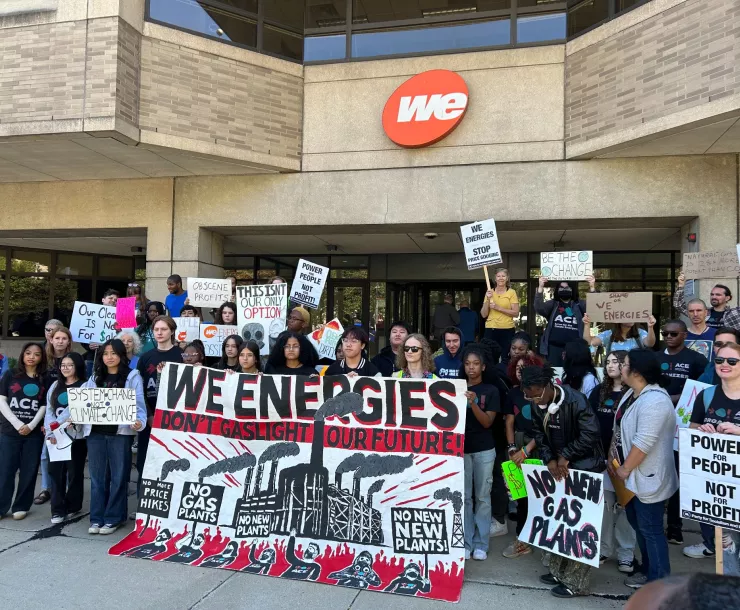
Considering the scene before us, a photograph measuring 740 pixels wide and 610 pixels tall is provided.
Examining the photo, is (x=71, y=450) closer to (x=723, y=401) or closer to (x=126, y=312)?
(x=126, y=312)

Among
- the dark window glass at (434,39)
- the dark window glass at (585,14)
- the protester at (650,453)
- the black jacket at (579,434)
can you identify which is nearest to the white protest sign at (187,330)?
the black jacket at (579,434)

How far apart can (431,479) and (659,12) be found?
282 inches

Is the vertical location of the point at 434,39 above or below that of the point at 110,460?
above

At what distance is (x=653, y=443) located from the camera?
398 centimetres

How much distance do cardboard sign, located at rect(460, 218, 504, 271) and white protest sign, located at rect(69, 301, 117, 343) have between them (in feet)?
16.7

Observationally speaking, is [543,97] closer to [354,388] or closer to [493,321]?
[493,321]

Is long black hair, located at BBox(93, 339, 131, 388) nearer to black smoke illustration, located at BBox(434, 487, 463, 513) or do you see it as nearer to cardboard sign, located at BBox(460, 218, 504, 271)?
black smoke illustration, located at BBox(434, 487, 463, 513)

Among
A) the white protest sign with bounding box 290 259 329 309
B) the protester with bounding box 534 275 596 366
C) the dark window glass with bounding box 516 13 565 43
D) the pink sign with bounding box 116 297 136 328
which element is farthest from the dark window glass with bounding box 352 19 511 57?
the pink sign with bounding box 116 297 136 328

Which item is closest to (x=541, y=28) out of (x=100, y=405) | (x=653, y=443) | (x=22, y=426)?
(x=653, y=443)

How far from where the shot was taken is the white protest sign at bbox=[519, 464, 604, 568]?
164 inches

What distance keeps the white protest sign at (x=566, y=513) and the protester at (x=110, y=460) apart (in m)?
3.53

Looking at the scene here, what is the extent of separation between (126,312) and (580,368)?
5.96 meters

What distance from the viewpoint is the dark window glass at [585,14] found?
8.64 m

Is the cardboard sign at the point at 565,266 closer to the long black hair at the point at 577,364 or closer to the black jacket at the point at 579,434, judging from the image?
the long black hair at the point at 577,364
